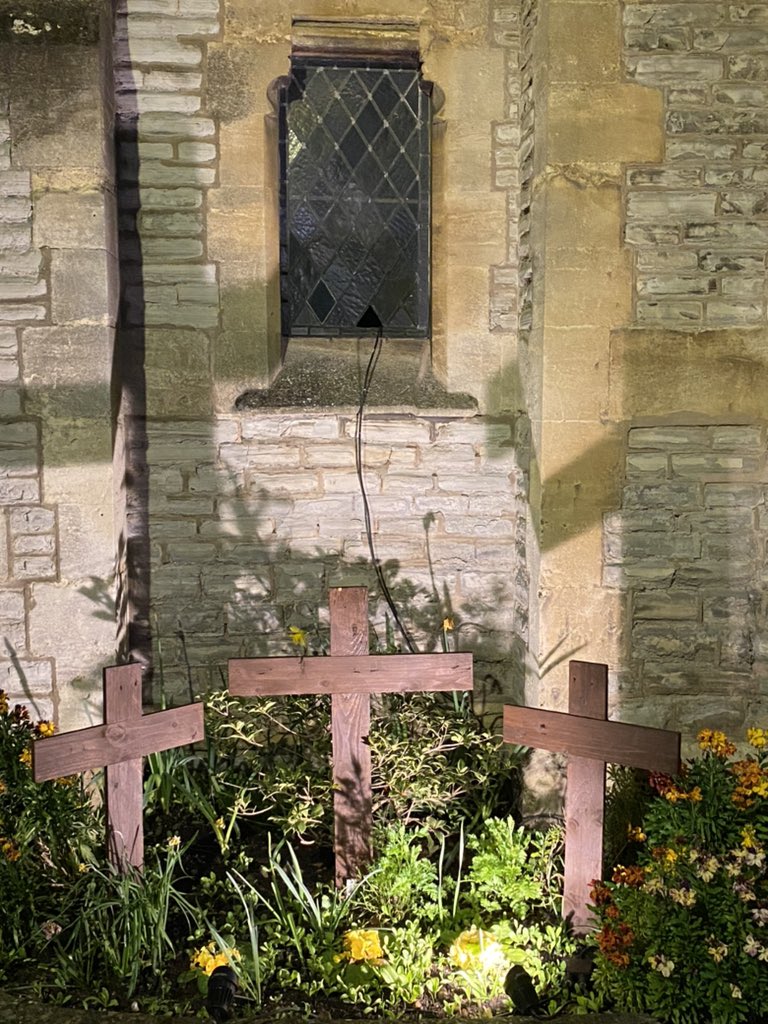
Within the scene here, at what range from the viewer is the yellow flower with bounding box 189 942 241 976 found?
3049mm

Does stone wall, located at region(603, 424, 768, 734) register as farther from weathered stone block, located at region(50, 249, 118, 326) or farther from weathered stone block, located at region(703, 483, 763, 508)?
weathered stone block, located at region(50, 249, 118, 326)

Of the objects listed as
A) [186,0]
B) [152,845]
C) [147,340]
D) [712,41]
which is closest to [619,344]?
[712,41]

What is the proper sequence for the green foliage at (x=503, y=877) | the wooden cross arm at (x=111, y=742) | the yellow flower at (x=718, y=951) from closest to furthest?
the yellow flower at (x=718, y=951) < the wooden cross arm at (x=111, y=742) < the green foliage at (x=503, y=877)

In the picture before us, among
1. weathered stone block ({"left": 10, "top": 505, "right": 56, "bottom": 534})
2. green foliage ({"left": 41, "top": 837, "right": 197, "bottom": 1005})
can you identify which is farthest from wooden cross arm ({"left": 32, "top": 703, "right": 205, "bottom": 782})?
weathered stone block ({"left": 10, "top": 505, "right": 56, "bottom": 534})

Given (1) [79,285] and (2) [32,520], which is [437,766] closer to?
(2) [32,520]

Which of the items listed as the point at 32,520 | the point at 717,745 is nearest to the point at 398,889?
the point at 717,745

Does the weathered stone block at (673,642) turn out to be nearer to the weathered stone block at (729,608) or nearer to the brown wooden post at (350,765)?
the weathered stone block at (729,608)

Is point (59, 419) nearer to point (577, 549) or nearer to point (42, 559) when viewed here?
point (42, 559)

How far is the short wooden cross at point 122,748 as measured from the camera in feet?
10.1

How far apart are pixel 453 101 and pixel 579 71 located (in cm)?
71

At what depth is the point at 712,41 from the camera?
13.5ft

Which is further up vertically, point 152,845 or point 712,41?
point 712,41

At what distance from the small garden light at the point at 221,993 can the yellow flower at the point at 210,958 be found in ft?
0.42

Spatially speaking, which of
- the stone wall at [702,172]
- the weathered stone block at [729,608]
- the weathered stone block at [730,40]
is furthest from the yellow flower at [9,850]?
the weathered stone block at [730,40]
